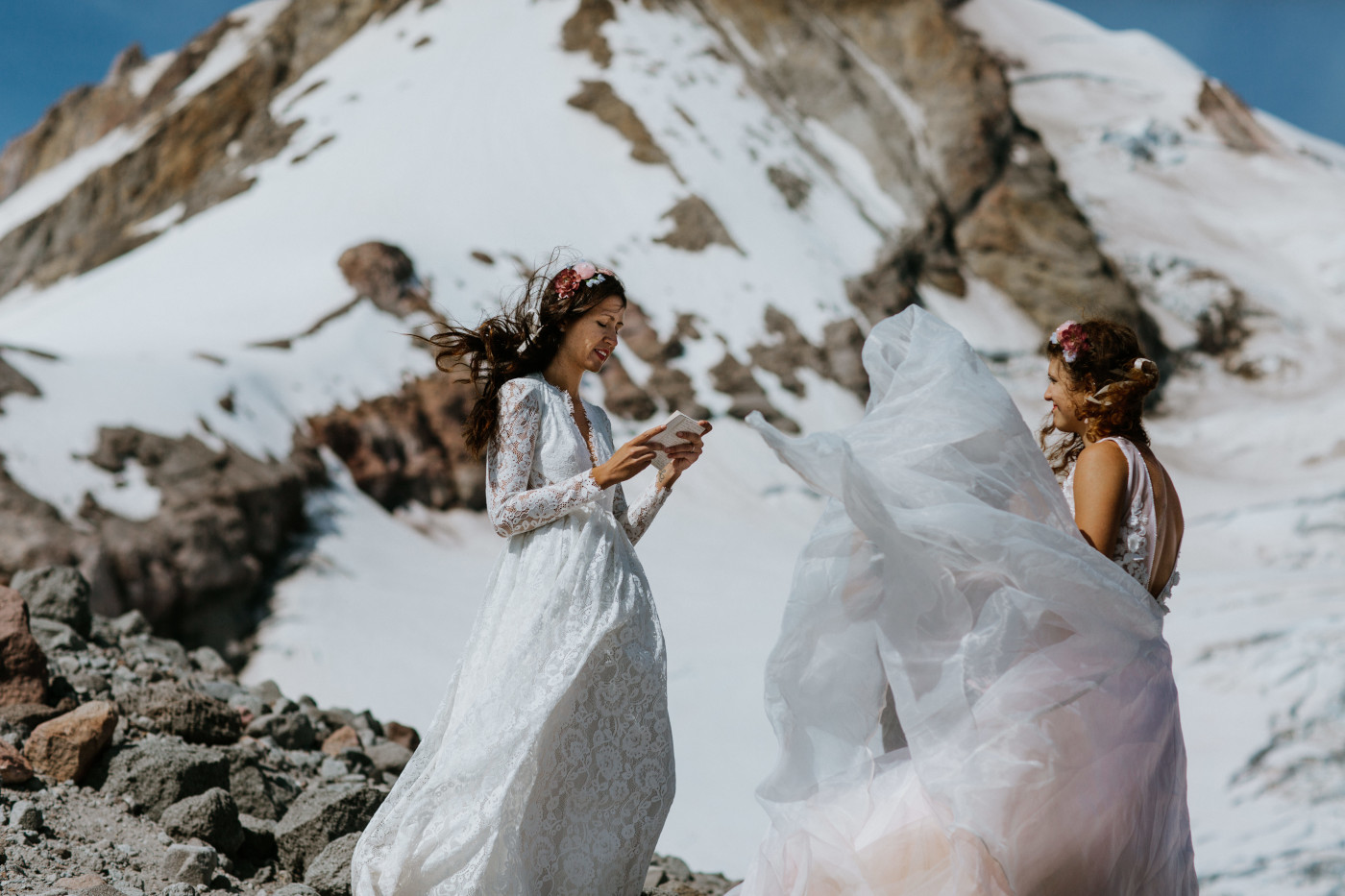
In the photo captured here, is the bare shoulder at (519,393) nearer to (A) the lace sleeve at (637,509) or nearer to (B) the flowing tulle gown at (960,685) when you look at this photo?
(A) the lace sleeve at (637,509)

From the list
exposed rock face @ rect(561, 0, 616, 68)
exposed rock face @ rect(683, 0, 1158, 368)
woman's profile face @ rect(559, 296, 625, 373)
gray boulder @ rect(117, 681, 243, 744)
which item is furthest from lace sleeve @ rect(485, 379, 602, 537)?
exposed rock face @ rect(561, 0, 616, 68)

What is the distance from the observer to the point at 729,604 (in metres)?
7.33

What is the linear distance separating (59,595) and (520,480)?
2.57m

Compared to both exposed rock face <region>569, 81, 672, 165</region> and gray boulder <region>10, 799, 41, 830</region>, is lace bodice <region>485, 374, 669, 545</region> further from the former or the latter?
exposed rock face <region>569, 81, 672, 165</region>

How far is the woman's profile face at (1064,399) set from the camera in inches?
75.5

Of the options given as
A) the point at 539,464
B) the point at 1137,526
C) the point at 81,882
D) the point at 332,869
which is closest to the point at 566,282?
the point at 539,464

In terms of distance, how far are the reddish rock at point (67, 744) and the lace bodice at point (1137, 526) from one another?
2356 millimetres

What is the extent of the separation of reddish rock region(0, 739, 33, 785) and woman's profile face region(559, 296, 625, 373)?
162 centimetres

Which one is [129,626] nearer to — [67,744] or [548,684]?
[67,744]

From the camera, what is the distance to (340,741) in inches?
135

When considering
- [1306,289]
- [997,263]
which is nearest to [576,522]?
[997,263]

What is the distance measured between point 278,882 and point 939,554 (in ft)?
5.76

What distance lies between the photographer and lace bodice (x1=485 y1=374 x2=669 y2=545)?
200 centimetres

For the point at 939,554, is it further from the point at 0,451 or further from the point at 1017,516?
the point at 0,451
